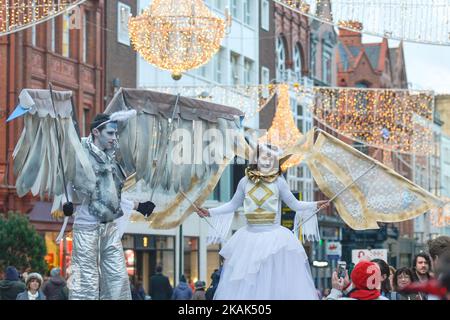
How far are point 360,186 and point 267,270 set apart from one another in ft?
7.01

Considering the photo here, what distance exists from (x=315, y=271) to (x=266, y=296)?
4110cm

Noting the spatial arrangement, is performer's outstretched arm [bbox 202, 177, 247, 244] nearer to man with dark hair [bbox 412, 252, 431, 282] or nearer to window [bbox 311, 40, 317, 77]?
man with dark hair [bbox 412, 252, 431, 282]

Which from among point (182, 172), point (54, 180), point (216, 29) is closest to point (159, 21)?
point (216, 29)

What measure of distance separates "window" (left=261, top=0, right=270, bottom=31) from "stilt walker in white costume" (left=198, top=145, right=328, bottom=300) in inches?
1699

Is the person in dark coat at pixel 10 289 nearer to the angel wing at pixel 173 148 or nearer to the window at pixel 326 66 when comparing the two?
the angel wing at pixel 173 148

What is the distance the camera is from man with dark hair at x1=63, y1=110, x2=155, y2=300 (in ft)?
39.1

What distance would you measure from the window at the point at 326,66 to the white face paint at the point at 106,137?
54.9 metres

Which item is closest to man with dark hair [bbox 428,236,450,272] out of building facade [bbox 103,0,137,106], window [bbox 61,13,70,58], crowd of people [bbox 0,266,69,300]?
crowd of people [bbox 0,266,69,300]

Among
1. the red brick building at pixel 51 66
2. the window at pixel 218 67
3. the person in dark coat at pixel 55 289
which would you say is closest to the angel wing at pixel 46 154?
the person in dark coat at pixel 55 289

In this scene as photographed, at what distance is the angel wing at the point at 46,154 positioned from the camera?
12.2 m

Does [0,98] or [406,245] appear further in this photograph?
[406,245]

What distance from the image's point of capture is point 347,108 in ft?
133

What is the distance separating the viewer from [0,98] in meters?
33.4

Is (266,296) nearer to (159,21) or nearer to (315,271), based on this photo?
(159,21)
